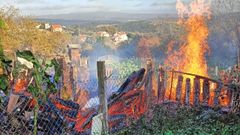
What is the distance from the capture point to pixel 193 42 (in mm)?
17391

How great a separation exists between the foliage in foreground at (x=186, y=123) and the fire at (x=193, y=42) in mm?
5823

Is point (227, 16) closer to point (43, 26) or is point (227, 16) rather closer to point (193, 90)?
point (193, 90)

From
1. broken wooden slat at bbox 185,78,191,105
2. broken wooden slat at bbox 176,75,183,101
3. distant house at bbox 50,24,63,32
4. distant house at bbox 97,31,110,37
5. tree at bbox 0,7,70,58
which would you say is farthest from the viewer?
distant house at bbox 50,24,63,32

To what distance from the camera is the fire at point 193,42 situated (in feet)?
48.7

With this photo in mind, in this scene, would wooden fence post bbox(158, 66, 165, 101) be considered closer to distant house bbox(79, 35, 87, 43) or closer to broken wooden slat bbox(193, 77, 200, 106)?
broken wooden slat bbox(193, 77, 200, 106)

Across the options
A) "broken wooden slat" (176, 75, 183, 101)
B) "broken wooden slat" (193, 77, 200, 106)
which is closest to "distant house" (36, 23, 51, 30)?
"broken wooden slat" (176, 75, 183, 101)

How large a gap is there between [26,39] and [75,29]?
20.0ft

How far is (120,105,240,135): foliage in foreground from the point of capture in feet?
21.9

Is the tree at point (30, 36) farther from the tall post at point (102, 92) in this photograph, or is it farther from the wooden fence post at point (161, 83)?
the tall post at point (102, 92)

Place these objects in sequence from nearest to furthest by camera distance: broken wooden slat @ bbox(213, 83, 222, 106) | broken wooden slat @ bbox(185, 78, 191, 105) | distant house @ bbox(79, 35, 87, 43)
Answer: broken wooden slat @ bbox(213, 83, 222, 106), broken wooden slat @ bbox(185, 78, 191, 105), distant house @ bbox(79, 35, 87, 43)

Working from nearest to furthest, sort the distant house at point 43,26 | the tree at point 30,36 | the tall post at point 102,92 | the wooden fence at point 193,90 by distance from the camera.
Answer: the tall post at point 102,92
the wooden fence at point 193,90
the tree at point 30,36
the distant house at point 43,26

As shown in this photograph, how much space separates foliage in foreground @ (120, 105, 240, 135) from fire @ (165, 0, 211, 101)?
5823mm

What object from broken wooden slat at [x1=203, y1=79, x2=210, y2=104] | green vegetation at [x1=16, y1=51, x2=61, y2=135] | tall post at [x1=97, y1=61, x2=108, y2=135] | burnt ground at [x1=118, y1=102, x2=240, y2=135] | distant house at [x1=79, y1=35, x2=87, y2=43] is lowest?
distant house at [x1=79, y1=35, x2=87, y2=43]

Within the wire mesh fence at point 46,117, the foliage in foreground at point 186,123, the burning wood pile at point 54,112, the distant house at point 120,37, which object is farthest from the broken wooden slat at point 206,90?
the distant house at point 120,37
